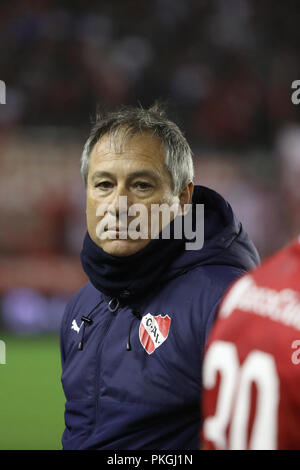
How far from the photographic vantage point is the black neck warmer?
2623 mm

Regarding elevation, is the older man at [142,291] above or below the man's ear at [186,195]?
below

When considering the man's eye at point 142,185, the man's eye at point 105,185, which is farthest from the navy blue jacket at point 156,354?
the man's eye at point 105,185

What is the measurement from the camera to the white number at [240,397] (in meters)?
1.38

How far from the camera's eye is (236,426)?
145cm

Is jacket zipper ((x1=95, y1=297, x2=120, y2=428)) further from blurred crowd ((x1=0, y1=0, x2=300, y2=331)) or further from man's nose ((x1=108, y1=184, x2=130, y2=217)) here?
blurred crowd ((x1=0, y1=0, x2=300, y2=331))

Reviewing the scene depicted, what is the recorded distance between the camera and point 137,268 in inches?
104

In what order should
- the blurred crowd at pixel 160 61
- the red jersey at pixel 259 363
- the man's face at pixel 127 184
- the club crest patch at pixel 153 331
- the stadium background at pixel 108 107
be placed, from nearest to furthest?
the red jersey at pixel 259 363
the club crest patch at pixel 153 331
the man's face at pixel 127 184
the stadium background at pixel 108 107
the blurred crowd at pixel 160 61

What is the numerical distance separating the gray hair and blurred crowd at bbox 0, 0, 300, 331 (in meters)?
8.36

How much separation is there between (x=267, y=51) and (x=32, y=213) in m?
6.44

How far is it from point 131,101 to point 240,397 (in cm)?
1274

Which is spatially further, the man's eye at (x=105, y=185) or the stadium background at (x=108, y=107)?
the stadium background at (x=108, y=107)

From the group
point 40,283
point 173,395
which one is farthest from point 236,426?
point 40,283

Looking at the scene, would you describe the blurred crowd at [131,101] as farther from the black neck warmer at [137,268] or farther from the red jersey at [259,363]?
the red jersey at [259,363]

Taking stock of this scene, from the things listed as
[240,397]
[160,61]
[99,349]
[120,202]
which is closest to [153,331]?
[99,349]
